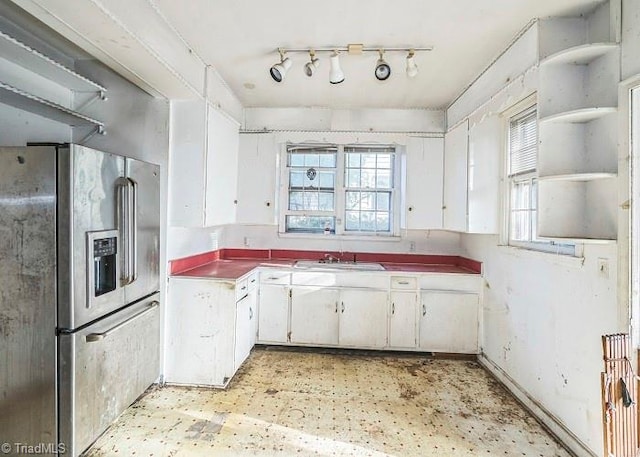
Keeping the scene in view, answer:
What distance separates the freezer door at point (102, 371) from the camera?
166cm

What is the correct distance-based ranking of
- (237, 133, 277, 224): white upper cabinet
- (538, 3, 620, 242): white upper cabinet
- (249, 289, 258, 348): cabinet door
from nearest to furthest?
(538, 3, 620, 242): white upper cabinet
(249, 289, 258, 348): cabinet door
(237, 133, 277, 224): white upper cabinet

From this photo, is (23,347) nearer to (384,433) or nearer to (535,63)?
(384,433)

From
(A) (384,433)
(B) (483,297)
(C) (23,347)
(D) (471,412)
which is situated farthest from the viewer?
(B) (483,297)

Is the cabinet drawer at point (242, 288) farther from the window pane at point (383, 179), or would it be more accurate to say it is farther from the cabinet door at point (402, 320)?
the window pane at point (383, 179)

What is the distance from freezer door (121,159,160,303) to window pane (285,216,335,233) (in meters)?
1.79

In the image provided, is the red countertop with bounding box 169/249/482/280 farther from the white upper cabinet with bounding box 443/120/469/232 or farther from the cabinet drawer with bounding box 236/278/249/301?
the white upper cabinet with bounding box 443/120/469/232

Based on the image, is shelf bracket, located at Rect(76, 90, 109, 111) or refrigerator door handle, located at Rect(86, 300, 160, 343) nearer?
refrigerator door handle, located at Rect(86, 300, 160, 343)

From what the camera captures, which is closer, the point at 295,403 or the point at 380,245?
the point at 295,403

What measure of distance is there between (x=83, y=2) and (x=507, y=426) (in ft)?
A: 10.7

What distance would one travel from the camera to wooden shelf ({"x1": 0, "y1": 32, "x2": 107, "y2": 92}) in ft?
5.83

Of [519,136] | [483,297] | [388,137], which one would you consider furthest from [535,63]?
[483,297]

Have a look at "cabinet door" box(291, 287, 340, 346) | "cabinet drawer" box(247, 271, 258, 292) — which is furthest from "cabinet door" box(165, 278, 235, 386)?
"cabinet door" box(291, 287, 340, 346)

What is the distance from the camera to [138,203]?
224 cm

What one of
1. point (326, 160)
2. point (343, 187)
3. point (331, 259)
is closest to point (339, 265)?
point (331, 259)
